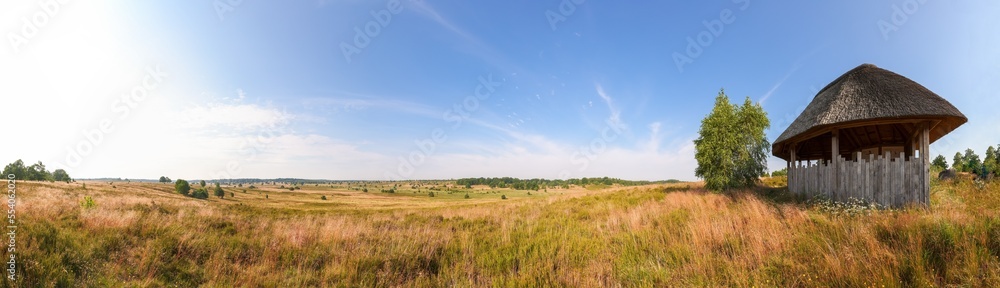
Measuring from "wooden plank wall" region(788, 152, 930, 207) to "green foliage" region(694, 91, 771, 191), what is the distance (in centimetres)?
727

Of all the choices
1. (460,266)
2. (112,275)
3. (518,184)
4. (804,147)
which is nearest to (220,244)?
(112,275)

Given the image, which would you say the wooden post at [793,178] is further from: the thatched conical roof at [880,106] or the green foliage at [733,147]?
the green foliage at [733,147]

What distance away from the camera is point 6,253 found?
4.73 m

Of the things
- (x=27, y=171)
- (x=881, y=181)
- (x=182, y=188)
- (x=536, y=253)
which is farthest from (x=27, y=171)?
(x=881, y=181)

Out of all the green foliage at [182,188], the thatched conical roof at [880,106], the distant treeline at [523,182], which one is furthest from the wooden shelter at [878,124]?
the distant treeline at [523,182]

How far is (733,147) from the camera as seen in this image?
16797 mm

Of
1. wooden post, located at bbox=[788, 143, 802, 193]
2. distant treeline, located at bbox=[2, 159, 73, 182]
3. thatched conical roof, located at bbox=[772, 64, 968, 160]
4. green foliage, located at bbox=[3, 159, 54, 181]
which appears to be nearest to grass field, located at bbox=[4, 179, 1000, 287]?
thatched conical roof, located at bbox=[772, 64, 968, 160]

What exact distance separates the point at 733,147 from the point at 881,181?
28.9 feet

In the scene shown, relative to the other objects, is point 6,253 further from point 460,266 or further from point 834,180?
point 834,180

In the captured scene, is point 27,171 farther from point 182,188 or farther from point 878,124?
point 878,124

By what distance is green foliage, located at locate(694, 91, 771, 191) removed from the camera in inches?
655

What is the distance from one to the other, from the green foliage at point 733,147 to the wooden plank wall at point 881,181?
7.27 meters

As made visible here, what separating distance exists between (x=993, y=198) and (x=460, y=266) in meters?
13.1

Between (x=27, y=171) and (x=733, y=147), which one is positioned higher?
(x=733, y=147)
